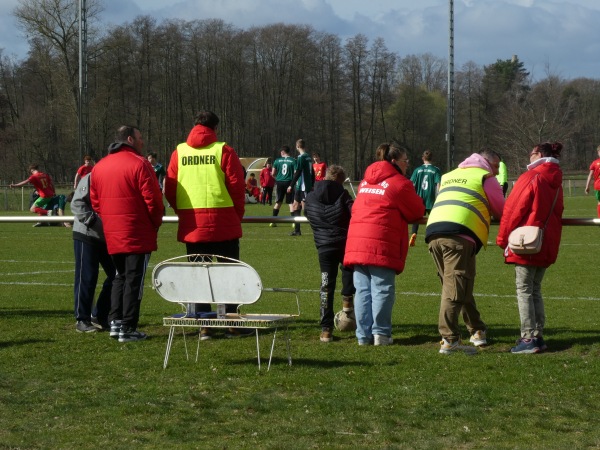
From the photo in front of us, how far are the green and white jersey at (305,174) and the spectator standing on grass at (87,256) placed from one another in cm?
1563

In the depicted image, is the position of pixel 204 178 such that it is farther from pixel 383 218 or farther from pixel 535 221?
pixel 535 221

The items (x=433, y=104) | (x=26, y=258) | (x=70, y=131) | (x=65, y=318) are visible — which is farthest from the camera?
(x=433, y=104)

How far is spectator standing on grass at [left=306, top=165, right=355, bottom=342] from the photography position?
10.7 meters

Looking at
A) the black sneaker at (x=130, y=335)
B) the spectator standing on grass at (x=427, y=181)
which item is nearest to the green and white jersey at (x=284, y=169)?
the spectator standing on grass at (x=427, y=181)

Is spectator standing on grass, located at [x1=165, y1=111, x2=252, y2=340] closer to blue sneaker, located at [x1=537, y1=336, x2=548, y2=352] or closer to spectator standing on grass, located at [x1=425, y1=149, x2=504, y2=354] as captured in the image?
spectator standing on grass, located at [x1=425, y1=149, x2=504, y2=354]

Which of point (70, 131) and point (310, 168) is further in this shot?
point (70, 131)

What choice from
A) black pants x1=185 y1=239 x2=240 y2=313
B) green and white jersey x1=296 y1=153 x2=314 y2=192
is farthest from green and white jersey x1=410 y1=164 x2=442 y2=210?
black pants x1=185 y1=239 x2=240 y2=313

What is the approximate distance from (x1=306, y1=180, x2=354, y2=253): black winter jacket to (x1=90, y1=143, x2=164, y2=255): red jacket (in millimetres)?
1538

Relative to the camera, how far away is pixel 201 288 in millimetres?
9242

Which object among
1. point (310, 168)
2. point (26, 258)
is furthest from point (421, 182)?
point (26, 258)

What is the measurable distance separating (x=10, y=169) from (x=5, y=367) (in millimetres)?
69383

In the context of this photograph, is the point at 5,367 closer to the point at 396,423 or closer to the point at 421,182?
the point at 396,423

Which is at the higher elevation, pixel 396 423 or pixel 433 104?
pixel 433 104

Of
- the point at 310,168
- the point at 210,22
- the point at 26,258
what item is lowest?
the point at 26,258
